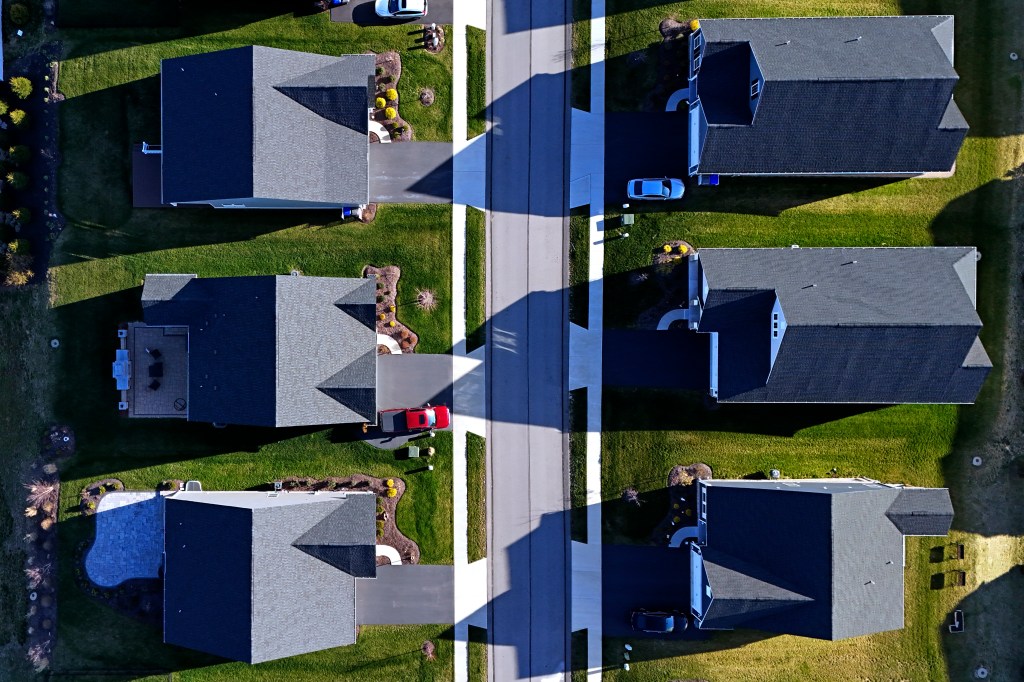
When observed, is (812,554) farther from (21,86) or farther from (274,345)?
(21,86)

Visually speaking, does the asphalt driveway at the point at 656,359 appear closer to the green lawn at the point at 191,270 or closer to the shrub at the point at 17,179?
the green lawn at the point at 191,270

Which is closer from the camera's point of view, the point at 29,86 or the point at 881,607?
the point at 881,607

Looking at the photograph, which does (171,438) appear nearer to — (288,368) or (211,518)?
(211,518)

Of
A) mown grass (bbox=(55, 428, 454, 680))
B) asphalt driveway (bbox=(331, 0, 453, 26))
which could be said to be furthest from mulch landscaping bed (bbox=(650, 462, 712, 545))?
asphalt driveway (bbox=(331, 0, 453, 26))

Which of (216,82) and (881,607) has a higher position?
(216,82)

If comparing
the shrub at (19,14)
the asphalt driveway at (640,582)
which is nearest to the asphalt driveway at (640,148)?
the asphalt driveway at (640,582)

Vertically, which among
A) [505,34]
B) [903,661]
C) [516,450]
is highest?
[505,34]

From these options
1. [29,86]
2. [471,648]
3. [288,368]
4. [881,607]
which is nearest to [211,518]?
[288,368]
